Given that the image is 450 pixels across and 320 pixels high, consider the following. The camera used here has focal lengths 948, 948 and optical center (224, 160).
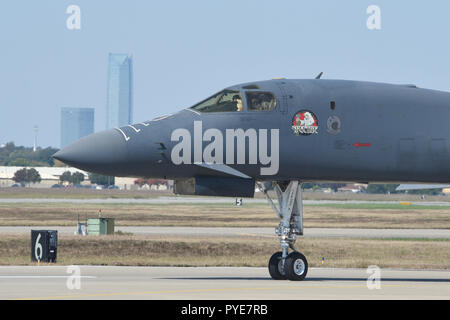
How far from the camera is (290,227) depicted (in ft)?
74.1

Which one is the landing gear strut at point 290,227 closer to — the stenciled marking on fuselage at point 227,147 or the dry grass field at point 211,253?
the stenciled marking on fuselage at point 227,147

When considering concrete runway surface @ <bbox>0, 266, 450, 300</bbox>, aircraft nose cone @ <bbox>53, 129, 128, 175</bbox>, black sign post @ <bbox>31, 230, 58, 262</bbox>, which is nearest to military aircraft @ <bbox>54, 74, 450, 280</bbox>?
aircraft nose cone @ <bbox>53, 129, 128, 175</bbox>

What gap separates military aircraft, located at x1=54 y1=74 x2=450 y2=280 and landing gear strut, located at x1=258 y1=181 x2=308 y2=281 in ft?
0.08

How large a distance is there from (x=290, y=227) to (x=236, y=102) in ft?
10.8

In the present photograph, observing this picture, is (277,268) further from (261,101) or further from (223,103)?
(223,103)

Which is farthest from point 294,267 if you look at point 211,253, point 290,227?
point 211,253

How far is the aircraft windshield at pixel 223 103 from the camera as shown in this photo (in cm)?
2169

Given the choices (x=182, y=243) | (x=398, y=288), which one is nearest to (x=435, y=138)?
(x=398, y=288)

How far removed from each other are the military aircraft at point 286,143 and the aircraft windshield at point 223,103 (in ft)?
0.08

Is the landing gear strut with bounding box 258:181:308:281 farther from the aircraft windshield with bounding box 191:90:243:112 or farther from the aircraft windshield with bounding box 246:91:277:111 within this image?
the aircraft windshield with bounding box 191:90:243:112

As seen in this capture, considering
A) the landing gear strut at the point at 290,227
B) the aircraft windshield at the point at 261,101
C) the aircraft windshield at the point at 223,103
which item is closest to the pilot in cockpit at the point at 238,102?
the aircraft windshield at the point at 223,103

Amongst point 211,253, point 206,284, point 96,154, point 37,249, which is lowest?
point 211,253
